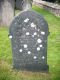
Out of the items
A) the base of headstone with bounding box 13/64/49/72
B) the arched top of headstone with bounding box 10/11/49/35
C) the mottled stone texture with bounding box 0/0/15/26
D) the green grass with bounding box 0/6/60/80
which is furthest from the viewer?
the mottled stone texture with bounding box 0/0/15/26

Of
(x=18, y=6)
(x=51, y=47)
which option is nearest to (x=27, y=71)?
(x=51, y=47)

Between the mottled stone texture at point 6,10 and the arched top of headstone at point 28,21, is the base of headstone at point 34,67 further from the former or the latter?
the mottled stone texture at point 6,10

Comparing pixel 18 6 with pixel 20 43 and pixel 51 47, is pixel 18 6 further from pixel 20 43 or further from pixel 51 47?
pixel 20 43

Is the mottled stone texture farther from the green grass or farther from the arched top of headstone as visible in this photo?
the arched top of headstone

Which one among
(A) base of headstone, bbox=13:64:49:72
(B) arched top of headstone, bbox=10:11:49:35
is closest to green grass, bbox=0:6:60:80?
(A) base of headstone, bbox=13:64:49:72

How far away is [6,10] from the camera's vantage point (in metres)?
12.1

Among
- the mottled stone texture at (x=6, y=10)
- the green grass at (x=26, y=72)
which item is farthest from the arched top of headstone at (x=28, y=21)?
the mottled stone texture at (x=6, y=10)

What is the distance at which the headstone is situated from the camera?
280 inches

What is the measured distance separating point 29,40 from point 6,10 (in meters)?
5.08

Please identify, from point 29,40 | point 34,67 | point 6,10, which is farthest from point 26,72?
point 6,10

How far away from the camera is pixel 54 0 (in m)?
20.5

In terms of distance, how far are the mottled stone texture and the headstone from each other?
16.0ft

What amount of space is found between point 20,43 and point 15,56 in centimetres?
39

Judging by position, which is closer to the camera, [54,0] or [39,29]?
[39,29]
